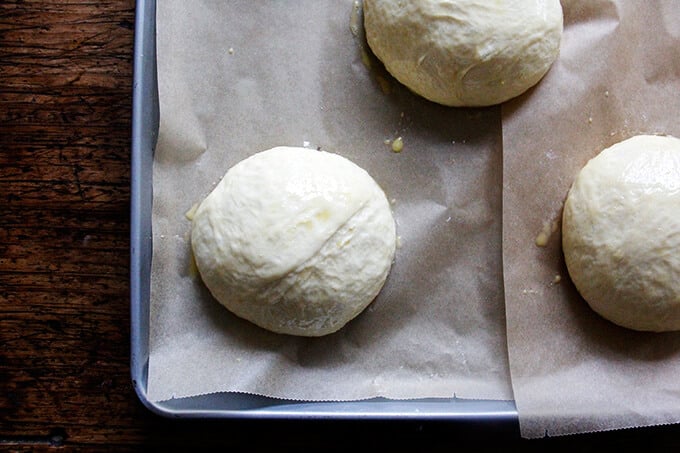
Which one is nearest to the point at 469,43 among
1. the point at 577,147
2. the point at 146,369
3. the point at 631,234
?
the point at 577,147

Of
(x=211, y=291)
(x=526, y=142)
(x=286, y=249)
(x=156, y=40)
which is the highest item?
(x=156, y=40)

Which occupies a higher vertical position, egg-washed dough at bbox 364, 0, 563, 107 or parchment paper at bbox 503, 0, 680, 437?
egg-washed dough at bbox 364, 0, 563, 107

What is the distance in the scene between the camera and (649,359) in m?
1.52

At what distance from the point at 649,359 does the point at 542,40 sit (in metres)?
0.72

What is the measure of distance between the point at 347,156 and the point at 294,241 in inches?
10.4

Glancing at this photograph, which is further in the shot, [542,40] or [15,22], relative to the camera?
[15,22]

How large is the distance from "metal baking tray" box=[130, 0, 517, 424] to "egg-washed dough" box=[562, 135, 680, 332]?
0.32 meters

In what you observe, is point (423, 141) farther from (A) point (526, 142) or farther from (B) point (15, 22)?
(B) point (15, 22)

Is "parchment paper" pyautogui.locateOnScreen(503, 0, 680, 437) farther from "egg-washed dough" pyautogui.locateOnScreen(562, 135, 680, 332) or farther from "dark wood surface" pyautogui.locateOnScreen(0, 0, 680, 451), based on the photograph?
"dark wood surface" pyautogui.locateOnScreen(0, 0, 680, 451)

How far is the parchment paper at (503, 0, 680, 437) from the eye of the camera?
1517 mm

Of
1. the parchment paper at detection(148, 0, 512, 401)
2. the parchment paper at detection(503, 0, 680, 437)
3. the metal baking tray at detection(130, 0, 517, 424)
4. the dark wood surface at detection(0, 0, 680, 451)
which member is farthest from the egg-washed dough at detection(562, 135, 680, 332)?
the dark wood surface at detection(0, 0, 680, 451)

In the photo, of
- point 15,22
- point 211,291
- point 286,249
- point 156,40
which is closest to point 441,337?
point 286,249

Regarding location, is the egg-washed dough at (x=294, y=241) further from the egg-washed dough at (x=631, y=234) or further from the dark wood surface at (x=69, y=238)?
the egg-washed dough at (x=631, y=234)

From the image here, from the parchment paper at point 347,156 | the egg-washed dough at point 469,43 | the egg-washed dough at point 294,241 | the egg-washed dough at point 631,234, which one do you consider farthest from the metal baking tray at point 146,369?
the egg-washed dough at point 469,43
